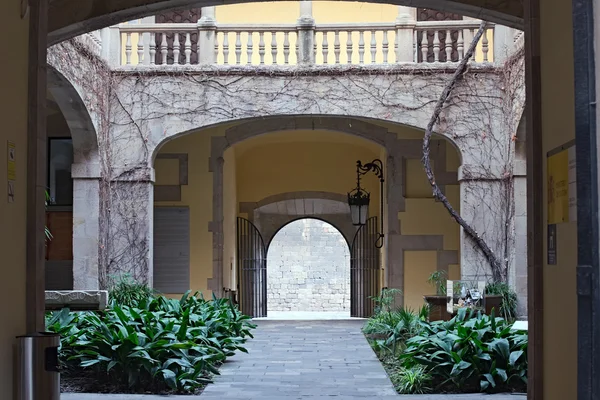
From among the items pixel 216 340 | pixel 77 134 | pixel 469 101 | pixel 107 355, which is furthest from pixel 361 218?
pixel 107 355

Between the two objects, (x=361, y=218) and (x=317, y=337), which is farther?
(x=361, y=218)

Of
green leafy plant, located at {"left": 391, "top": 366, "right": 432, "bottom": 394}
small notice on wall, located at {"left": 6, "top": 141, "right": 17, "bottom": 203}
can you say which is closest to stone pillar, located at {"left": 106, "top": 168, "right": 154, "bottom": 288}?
green leafy plant, located at {"left": 391, "top": 366, "right": 432, "bottom": 394}

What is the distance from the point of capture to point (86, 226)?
10539mm

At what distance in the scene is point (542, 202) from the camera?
4102mm

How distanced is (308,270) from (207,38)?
404 inches

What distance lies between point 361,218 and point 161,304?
443cm

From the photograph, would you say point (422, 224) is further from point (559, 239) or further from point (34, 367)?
point (34, 367)

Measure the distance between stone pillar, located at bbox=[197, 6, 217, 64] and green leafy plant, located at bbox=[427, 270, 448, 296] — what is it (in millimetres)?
4149

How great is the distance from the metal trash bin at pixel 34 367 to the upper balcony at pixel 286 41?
7549 mm

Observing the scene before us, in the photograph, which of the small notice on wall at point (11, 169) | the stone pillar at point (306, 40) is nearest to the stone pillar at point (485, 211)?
the stone pillar at point (306, 40)

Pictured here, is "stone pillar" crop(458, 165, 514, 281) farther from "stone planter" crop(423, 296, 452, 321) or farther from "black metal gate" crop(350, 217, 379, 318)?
"black metal gate" crop(350, 217, 379, 318)


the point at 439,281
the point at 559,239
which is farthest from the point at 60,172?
the point at 559,239

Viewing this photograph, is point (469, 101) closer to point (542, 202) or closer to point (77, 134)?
point (77, 134)

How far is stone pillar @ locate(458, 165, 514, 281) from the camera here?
10898 millimetres
